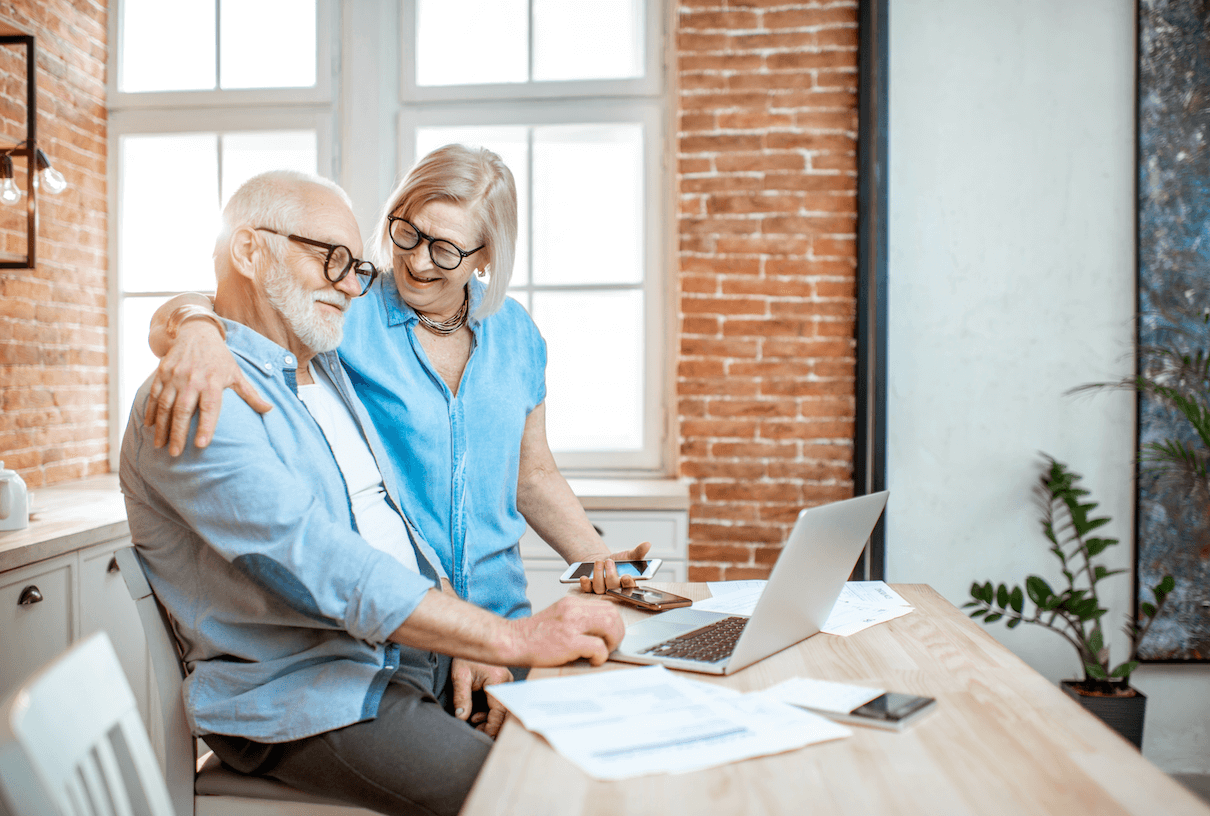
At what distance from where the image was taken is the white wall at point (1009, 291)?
113 inches

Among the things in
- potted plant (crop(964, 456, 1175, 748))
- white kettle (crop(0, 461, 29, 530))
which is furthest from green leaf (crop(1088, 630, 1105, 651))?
white kettle (crop(0, 461, 29, 530))

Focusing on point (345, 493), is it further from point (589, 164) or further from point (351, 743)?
point (589, 164)

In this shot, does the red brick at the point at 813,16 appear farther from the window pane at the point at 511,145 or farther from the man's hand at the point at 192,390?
the man's hand at the point at 192,390

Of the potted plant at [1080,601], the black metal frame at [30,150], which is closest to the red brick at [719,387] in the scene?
the potted plant at [1080,601]

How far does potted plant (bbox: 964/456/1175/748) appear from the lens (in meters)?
2.49

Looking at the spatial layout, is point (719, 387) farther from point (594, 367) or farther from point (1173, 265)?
point (1173, 265)

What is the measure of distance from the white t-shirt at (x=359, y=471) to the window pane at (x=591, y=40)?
2.28 meters

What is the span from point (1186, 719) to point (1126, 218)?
1795 millimetres

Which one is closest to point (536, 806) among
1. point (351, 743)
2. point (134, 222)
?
point (351, 743)

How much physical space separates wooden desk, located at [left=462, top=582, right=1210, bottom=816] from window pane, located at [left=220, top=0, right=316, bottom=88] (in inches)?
130

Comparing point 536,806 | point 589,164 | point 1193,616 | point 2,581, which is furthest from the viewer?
point 589,164

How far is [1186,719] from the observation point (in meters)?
2.85

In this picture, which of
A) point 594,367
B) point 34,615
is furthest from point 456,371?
point 594,367

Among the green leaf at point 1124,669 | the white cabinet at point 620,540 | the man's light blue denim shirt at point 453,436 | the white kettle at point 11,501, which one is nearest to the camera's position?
the man's light blue denim shirt at point 453,436
